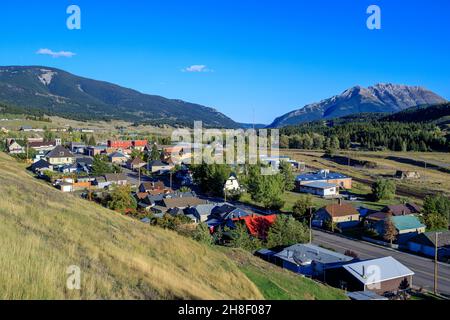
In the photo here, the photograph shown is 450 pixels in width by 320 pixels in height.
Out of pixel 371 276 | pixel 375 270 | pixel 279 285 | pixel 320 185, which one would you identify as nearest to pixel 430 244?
pixel 375 270

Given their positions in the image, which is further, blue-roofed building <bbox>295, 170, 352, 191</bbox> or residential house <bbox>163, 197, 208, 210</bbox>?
blue-roofed building <bbox>295, 170, 352, 191</bbox>

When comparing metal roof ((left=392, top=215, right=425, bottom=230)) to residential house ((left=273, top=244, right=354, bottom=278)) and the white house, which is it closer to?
residential house ((left=273, top=244, right=354, bottom=278))

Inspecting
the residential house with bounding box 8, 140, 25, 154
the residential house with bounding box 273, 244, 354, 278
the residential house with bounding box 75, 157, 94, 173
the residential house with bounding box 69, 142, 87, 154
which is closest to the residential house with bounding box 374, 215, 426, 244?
the residential house with bounding box 273, 244, 354, 278

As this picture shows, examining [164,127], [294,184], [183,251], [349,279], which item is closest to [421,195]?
[294,184]
